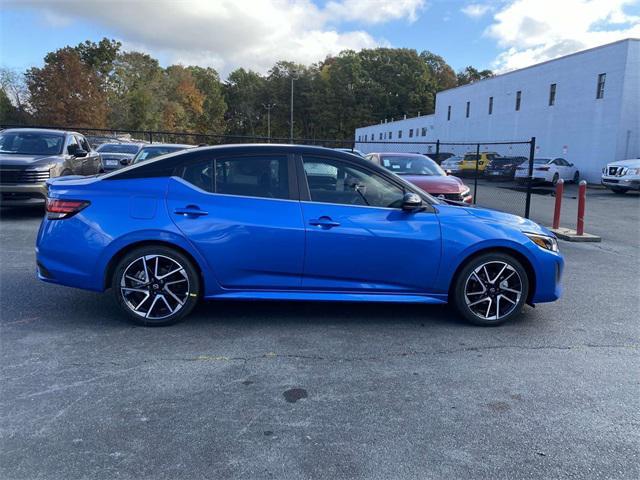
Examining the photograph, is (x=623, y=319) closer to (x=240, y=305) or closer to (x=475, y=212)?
(x=475, y=212)

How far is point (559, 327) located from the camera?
4758mm

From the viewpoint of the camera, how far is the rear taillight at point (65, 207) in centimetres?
436

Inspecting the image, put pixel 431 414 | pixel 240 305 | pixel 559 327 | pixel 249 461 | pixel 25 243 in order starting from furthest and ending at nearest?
pixel 25 243 < pixel 240 305 < pixel 559 327 < pixel 431 414 < pixel 249 461

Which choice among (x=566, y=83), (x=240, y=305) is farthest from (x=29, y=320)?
(x=566, y=83)

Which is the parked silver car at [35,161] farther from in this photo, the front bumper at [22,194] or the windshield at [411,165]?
the windshield at [411,165]

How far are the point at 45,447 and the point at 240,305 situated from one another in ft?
8.54

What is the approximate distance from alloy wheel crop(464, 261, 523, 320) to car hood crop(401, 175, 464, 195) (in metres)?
5.07

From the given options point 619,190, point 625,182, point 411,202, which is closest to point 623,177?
point 625,182

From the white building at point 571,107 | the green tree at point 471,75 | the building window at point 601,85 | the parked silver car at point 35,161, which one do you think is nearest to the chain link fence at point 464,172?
the white building at point 571,107

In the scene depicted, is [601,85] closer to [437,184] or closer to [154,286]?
[437,184]

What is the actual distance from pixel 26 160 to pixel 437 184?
312 inches

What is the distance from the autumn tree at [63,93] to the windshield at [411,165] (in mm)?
44250

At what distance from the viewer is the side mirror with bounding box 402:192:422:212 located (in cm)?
444

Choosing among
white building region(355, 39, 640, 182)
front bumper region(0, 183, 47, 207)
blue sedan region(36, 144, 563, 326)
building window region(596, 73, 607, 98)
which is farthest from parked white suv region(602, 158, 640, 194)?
front bumper region(0, 183, 47, 207)
